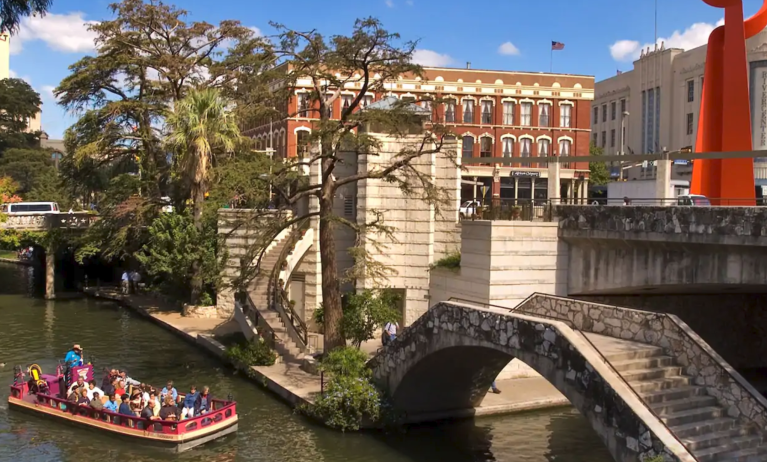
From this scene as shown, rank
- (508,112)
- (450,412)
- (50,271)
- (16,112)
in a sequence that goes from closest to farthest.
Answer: (450,412) < (50,271) < (508,112) < (16,112)

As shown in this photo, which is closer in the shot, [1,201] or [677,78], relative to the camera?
[1,201]

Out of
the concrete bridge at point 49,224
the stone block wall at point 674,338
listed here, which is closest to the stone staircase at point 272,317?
the stone block wall at point 674,338

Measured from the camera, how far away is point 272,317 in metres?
29.6

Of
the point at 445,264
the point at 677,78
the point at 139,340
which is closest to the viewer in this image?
the point at 445,264

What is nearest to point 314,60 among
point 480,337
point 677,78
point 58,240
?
point 480,337

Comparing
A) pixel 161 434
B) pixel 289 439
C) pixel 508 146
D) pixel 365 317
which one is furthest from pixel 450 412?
pixel 508 146

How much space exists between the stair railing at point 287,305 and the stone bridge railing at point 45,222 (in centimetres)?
2133

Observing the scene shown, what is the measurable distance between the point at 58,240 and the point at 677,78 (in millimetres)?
60088

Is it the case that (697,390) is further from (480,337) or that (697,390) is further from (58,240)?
(58,240)

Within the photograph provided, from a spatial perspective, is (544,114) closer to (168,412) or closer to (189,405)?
(189,405)

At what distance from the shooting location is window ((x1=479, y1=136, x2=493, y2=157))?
6268cm

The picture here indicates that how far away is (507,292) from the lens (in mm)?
25156

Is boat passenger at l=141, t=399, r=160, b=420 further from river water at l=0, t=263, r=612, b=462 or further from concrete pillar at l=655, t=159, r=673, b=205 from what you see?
concrete pillar at l=655, t=159, r=673, b=205

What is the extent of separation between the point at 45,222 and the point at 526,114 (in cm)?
3876
